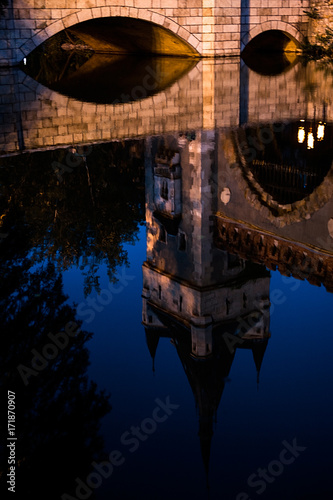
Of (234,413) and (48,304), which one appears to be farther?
(48,304)

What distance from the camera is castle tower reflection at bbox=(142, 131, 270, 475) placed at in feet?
21.5

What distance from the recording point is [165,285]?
30.0 feet

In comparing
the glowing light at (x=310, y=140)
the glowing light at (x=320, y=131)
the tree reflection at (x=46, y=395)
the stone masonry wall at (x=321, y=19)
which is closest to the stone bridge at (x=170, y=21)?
the stone masonry wall at (x=321, y=19)

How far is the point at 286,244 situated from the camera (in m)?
10.5

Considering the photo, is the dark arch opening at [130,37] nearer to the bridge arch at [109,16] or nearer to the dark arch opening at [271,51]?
the bridge arch at [109,16]

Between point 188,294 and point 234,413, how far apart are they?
6.55 metres

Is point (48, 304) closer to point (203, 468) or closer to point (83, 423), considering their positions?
point (83, 423)

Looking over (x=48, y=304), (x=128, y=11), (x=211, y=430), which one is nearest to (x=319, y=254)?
(x=48, y=304)

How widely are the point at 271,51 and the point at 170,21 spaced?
10512 millimetres

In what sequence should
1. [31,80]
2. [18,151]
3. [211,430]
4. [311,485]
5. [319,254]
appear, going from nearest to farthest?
[311,485] → [211,430] → [319,254] → [18,151] → [31,80]

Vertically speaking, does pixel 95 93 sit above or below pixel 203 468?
above

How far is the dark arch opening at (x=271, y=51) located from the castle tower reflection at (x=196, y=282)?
16.8 m

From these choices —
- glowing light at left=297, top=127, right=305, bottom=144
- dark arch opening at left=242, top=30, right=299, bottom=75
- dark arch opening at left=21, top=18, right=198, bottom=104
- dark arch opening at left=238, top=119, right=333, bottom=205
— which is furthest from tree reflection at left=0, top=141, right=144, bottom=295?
dark arch opening at left=242, top=30, right=299, bottom=75

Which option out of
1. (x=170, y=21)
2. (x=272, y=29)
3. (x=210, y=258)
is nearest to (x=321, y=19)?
(x=272, y=29)
